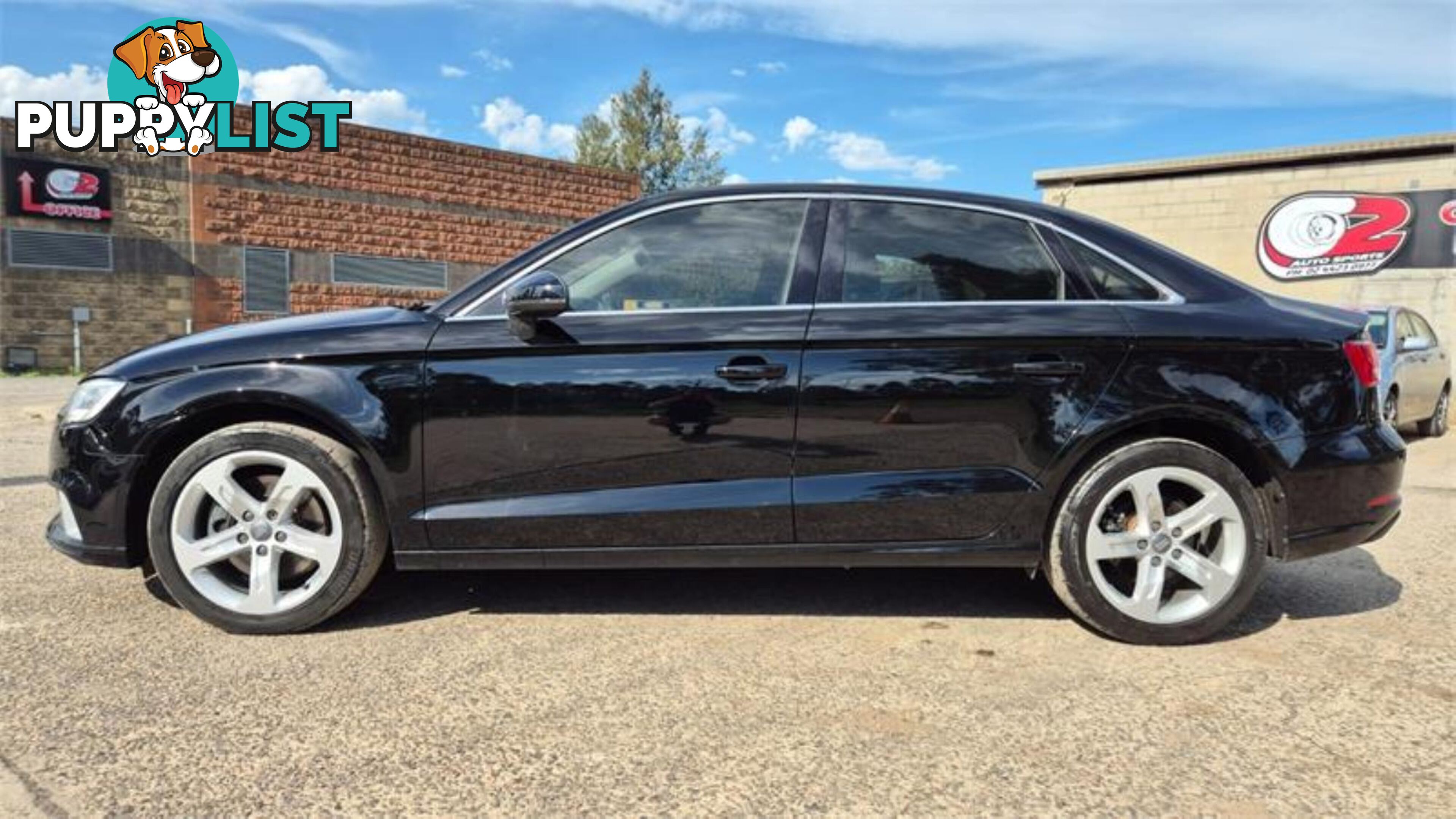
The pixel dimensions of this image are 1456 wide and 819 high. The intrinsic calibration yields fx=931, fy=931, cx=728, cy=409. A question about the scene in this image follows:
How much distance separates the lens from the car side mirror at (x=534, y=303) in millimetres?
3074

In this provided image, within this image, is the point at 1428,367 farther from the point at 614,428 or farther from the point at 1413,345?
the point at 614,428

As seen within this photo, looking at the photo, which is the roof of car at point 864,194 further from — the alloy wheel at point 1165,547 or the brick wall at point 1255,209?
the brick wall at point 1255,209

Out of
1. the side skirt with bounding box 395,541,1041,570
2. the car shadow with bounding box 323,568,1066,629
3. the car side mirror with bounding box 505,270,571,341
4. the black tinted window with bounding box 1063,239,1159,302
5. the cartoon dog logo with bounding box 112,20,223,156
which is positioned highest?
the cartoon dog logo with bounding box 112,20,223,156

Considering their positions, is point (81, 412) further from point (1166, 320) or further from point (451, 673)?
point (1166, 320)

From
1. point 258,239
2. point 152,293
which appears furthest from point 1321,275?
point 152,293

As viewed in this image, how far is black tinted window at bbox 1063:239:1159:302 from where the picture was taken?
3.32 m

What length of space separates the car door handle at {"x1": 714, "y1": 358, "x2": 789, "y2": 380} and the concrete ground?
93 centimetres

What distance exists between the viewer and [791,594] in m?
3.82

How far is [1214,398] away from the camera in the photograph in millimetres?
3225

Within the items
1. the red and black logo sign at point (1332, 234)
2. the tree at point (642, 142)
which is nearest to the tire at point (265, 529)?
the red and black logo sign at point (1332, 234)

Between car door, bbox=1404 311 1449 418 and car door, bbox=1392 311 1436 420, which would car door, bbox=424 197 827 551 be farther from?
car door, bbox=1404 311 1449 418

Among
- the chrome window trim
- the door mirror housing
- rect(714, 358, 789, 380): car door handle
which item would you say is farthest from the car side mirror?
the door mirror housing

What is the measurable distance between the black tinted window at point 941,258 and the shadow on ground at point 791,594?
1234 mm

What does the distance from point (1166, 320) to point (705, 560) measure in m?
1.82
